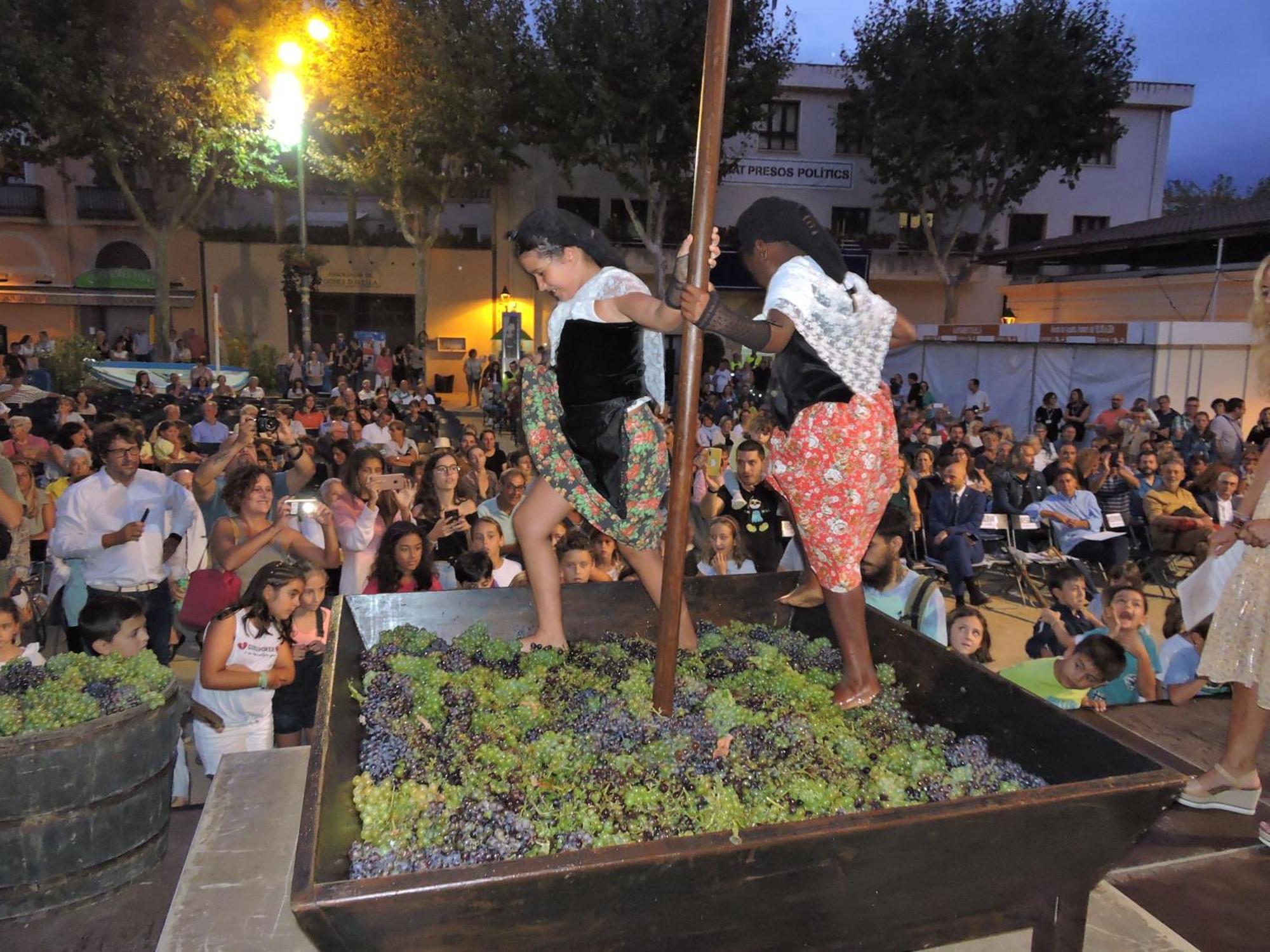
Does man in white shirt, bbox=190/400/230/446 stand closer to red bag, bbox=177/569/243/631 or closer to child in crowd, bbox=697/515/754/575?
red bag, bbox=177/569/243/631

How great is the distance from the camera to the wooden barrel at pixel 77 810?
297 centimetres

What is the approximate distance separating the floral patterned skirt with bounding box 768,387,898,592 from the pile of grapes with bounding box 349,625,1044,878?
42 cm

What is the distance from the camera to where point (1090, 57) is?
1029 inches

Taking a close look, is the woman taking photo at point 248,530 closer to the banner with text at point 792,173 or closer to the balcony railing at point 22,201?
the banner with text at point 792,173

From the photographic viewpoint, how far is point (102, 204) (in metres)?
31.0

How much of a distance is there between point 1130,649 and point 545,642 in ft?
11.0

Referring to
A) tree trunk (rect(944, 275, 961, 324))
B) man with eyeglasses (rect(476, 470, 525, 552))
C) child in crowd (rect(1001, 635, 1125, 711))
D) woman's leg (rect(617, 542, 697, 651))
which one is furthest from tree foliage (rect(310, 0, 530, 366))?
woman's leg (rect(617, 542, 697, 651))

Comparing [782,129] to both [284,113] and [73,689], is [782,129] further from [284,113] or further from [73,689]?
[73,689]

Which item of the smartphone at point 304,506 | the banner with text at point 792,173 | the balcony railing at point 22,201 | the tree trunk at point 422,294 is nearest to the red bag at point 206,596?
the smartphone at point 304,506

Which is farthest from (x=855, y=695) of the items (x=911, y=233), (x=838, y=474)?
(x=911, y=233)

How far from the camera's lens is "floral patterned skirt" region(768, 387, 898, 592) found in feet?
9.41

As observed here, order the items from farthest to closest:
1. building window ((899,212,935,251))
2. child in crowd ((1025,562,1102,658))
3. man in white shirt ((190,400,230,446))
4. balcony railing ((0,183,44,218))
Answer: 1. building window ((899,212,935,251))
2. balcony railing ((0,183,44,218))
3. man in white shirt ((190,400,230,446))
4. child in crowd ((1025,562,1102,658))

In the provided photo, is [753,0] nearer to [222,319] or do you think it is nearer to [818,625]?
[222,319]

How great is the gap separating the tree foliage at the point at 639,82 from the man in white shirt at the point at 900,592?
20809mm
